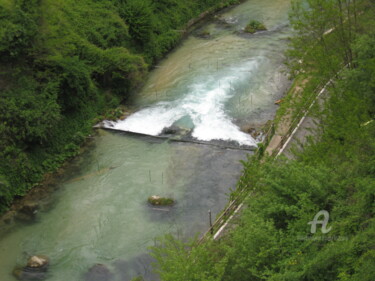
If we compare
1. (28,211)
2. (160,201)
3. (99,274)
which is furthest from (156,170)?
(99,274)

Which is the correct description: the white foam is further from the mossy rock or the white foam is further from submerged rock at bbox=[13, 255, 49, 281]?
submerged rock at bbox=[13, 255, 49, 281]

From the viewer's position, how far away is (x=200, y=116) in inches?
979

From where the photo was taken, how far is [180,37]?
35.0 metres

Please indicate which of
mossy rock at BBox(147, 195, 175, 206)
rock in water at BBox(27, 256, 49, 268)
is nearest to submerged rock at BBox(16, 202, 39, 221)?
rock in water at BBox(27, 256, 49, 268)

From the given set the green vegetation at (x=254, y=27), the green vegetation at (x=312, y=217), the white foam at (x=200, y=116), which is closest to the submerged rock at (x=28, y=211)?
the white foam at (x=200, y=116)

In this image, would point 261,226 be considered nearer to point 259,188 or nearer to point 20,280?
point 259,188

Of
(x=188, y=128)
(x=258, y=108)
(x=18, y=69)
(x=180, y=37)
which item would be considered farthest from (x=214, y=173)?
(x=180, y=37)

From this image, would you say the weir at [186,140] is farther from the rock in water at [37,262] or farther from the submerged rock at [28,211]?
the rock in water at [37,262]

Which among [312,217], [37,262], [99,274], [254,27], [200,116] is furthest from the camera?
[254,27]

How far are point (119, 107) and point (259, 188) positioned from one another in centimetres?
1420

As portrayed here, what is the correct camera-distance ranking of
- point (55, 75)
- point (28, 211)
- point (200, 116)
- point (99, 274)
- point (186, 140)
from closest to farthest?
point (99, 274) → point (28, 211) → point (186, 140) → point (55, 75) → point (200, 116)

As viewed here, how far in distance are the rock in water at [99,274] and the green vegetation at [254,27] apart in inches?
948

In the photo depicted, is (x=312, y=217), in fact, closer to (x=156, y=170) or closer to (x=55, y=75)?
(x=156, y=170)

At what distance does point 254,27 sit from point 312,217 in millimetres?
26453
